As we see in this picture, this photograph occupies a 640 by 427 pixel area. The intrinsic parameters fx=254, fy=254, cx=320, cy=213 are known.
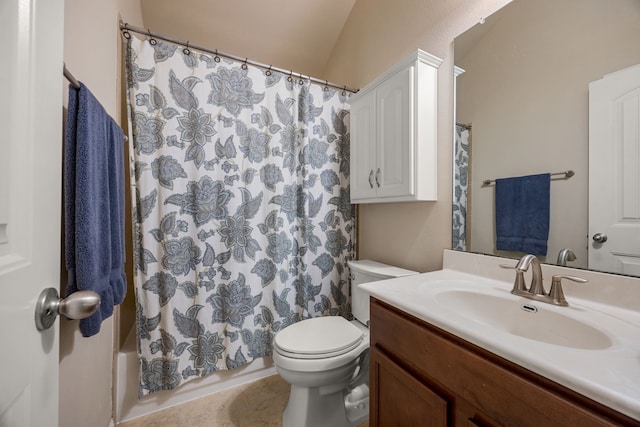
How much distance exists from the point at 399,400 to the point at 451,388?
Result: 0.76ft

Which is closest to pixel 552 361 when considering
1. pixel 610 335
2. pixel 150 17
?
pixel 610 335

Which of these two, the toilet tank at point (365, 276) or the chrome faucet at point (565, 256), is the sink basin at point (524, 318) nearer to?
the chrome faucet at point (565, 256)

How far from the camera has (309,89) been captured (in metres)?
1.72

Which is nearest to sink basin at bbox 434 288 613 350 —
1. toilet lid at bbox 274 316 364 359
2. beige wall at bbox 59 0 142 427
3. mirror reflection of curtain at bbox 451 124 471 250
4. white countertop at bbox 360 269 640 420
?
white countertop at bbox 360 269 640 420

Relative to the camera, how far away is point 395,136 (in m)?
1.36

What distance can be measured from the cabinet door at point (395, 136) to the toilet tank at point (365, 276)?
43 cm

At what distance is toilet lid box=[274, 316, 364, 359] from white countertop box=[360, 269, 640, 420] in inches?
16.0

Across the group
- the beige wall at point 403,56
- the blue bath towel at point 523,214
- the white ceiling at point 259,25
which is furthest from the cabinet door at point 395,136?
the white ceiling at point 259,25

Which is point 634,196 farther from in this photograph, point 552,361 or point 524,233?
point 552,361

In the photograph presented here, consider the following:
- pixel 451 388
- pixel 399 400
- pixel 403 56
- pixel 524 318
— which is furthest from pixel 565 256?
pixel 403 56

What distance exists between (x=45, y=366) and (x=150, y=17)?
89.9 inches

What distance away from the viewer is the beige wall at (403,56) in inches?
50.6

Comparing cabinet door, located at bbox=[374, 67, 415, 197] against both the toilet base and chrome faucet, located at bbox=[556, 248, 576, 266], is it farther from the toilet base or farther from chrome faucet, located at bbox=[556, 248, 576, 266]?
the toilet base

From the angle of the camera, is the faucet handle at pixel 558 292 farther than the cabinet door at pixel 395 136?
No
